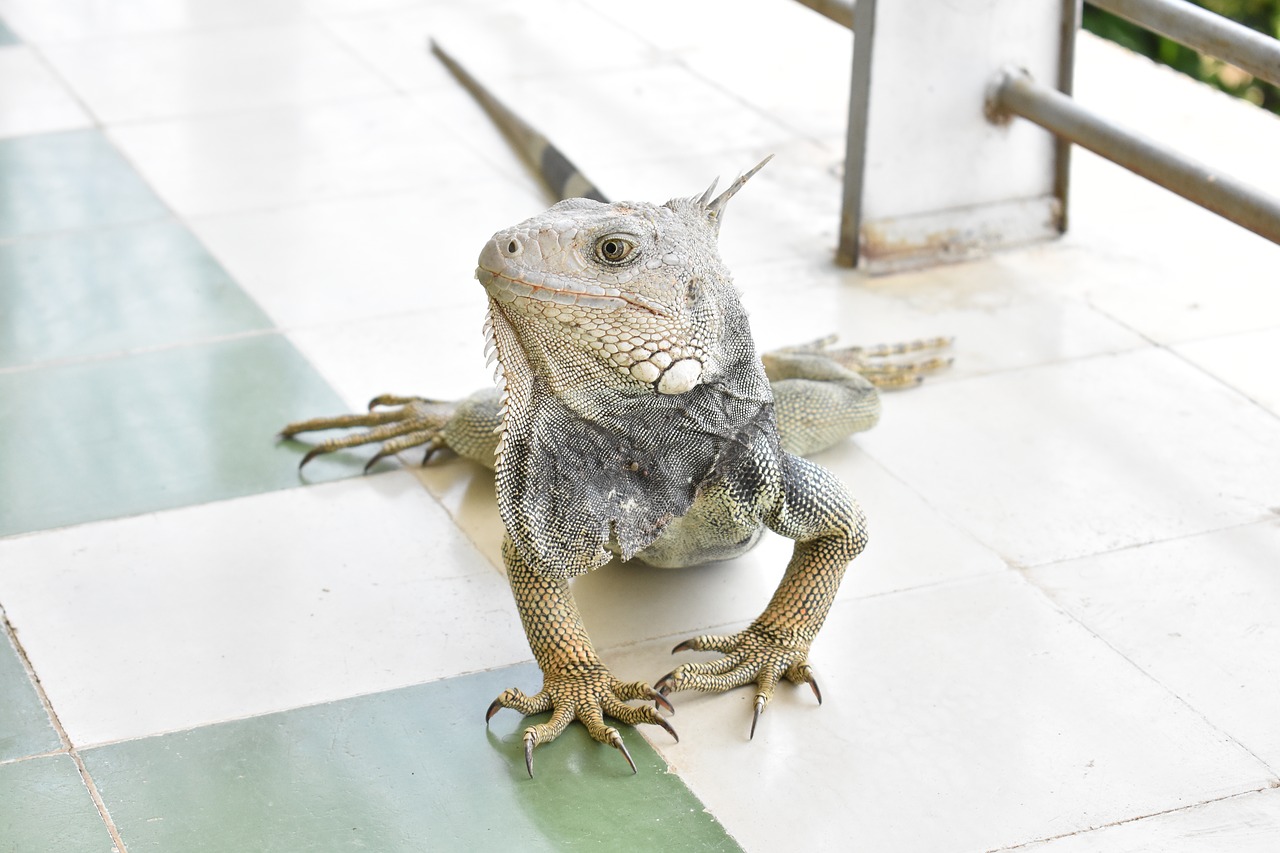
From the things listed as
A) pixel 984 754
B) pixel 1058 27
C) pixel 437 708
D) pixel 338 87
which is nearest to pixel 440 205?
pixel 338 87

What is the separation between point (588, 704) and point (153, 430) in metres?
1.63

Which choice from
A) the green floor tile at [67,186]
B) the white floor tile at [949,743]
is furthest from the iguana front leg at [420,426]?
the green floor tile at [67,186]

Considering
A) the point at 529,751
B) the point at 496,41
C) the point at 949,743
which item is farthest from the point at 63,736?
the point at 496,41

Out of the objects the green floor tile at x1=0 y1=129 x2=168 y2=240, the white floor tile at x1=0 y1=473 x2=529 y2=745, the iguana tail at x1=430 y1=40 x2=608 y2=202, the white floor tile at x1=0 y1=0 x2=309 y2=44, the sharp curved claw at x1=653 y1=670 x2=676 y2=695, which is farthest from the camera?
the white floor tile at x1=0 y1=0 x2=309 y2=44

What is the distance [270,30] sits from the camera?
22.7ft

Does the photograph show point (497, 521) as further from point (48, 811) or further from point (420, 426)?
point (48, 811)

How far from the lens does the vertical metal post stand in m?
4.82

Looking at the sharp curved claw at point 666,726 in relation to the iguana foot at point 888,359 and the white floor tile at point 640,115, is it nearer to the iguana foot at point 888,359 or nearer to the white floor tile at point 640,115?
the iguana foot at point 888,359

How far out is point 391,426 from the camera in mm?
3961

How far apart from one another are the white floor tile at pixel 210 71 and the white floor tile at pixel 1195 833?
4461 mm

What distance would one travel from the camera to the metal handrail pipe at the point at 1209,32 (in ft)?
13.0

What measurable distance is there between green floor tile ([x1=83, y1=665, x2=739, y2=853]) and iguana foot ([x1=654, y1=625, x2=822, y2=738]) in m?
0.15

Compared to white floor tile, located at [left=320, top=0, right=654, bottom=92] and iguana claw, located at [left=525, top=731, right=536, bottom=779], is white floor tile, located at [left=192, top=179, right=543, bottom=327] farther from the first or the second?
iguana claw, located at [left=525, top=731, right=536, bottom=779]

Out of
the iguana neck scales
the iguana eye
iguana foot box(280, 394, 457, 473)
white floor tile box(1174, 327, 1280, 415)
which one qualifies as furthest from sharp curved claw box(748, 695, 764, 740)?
white floor tile box(1174, 327, 1280, 415)
